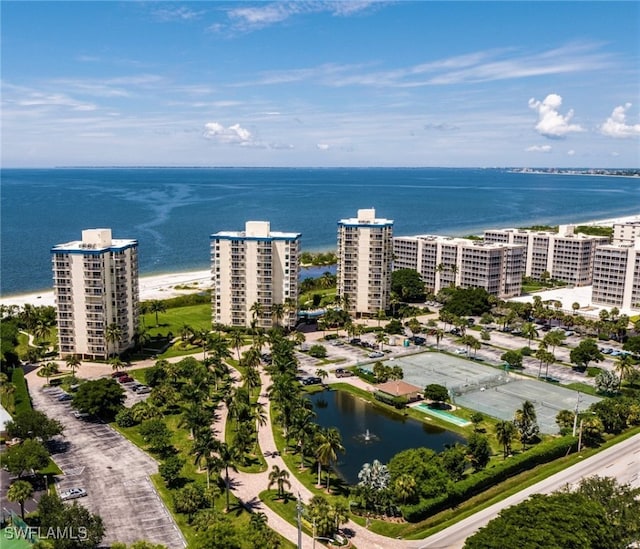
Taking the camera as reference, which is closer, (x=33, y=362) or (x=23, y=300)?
(x=33, y=362)

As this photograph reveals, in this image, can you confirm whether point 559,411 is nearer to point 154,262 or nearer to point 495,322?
point 495,322

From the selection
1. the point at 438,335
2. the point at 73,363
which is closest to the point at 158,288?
the point at 73,363

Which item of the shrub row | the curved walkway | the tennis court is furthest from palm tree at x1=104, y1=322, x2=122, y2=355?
the tennis court

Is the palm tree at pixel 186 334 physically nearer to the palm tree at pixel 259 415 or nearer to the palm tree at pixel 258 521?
the palm tree at pixel 259 415

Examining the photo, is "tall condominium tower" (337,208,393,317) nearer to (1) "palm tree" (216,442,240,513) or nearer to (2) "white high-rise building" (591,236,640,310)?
(2) "white high-rise building" (591,236,640,310)

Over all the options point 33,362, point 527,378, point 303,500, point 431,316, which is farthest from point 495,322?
point 33,362
